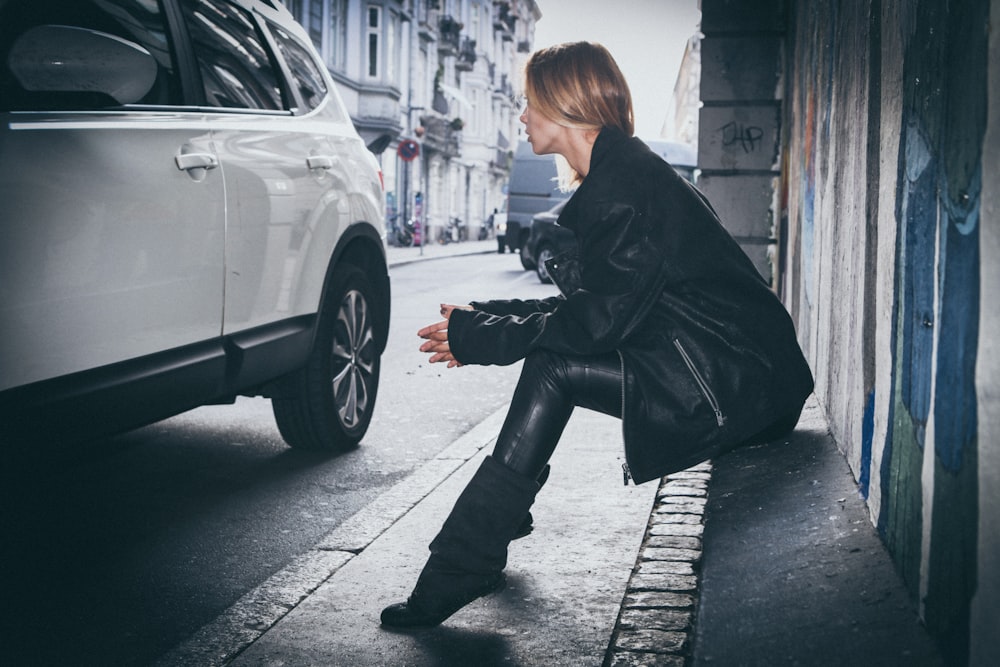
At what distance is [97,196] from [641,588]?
1880mm

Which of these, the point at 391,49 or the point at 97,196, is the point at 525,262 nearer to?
the point at 391,49

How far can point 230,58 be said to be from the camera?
13.9 feet

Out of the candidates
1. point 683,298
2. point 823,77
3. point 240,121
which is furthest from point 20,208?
point 823,77

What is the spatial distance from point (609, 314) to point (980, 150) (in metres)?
1.03

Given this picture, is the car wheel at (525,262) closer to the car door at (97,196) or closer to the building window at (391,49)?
the building window at (391,49)

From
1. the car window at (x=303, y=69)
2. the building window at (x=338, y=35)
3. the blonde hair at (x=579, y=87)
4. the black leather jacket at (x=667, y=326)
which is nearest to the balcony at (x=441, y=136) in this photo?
the building window at (x=338, y=35)

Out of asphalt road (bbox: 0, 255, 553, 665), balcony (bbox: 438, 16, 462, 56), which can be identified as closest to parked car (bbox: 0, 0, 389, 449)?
asphalt road (bbox: 0, 255, 553, 665)

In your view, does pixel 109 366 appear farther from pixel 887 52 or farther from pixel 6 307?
pixel 887 52

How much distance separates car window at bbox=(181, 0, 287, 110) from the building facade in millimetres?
9594

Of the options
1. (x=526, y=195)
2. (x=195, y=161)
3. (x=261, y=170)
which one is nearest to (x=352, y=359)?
(x=261, y=170)

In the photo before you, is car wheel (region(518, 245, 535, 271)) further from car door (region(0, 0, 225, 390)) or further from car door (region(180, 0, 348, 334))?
car door (region(0, 0, 225, 390))

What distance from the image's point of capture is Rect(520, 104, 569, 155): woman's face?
10.0ft

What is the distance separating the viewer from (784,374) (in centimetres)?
286

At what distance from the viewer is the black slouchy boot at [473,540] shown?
2816 mm
